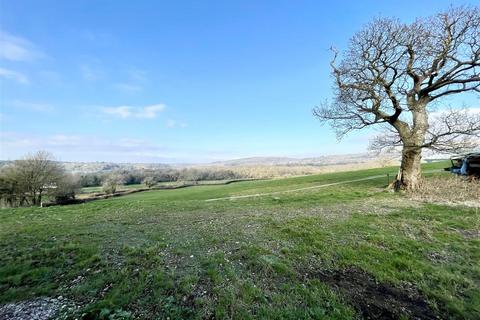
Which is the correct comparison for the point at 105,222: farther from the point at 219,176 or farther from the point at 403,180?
the point at 219,176

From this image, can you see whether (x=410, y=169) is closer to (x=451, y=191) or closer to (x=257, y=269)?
(x=451, y=191)

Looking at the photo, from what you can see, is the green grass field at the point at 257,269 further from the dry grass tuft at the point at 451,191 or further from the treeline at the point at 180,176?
the treeline at the point at 180,176

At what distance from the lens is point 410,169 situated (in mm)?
14930

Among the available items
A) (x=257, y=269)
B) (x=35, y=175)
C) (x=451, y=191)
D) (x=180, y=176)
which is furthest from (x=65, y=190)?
(x=451, y=191)

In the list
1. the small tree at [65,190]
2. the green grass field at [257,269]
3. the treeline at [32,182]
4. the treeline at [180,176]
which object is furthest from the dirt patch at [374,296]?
the treeline at [180,176]

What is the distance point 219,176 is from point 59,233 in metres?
58.2

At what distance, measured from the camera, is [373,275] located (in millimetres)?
4883

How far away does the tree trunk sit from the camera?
48.1ft

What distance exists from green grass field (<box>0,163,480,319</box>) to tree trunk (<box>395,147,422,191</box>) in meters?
6.44

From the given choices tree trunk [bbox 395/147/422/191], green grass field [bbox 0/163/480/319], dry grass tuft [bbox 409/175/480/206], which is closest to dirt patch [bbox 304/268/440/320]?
green grass field [bbox 0/163/480/319]

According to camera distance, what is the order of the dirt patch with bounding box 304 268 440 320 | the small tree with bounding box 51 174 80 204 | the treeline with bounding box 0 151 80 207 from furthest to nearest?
the small tree with bounding box 51 174 80 204 < the treeline with bounding box 0 151 80 207 < the dirt patch with bounding box 304 268 440 320

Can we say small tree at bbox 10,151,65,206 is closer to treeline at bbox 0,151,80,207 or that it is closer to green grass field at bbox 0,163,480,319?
treeline at bbox 0,151,80,207

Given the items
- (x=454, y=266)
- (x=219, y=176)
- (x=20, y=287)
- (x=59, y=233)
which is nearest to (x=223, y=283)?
(x=20, y=287)

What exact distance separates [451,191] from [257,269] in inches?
569
